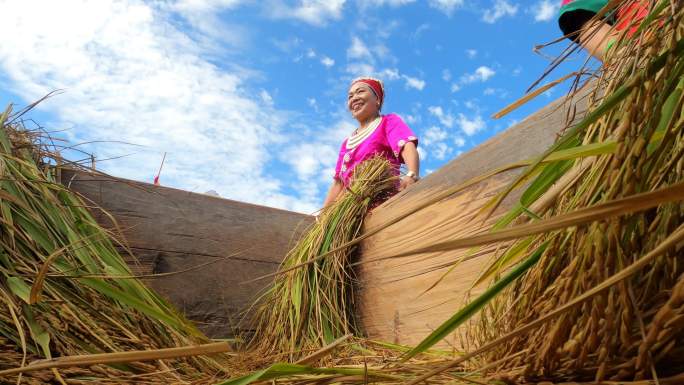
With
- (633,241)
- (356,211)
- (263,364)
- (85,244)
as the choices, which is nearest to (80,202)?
(85,244)

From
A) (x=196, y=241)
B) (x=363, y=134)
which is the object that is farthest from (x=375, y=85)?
Answer: (x=196, y=241)

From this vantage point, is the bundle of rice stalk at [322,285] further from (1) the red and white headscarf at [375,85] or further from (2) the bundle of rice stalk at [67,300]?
(1) the red and white headscarf at [375,85]

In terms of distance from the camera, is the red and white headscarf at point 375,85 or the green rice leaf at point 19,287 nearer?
the green rice leaf at point 19,287

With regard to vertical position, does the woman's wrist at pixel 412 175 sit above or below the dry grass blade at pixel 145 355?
above

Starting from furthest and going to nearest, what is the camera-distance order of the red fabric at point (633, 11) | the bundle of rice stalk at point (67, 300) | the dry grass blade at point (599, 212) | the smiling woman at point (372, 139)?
the smiling woman at point (372, 139)
the bundle of rice stalk at point (67, 300)
the red fabric at point (633, 11)
the dry grass blade at point (599, 212)

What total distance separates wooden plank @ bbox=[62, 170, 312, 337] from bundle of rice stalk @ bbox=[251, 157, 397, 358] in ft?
0.29

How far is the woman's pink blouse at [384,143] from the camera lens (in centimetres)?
188

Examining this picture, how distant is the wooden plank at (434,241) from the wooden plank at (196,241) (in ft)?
1.16

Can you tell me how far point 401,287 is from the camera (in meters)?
1.20

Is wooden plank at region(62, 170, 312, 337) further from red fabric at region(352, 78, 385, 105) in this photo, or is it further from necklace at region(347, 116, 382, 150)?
red fabric at region(352, 78, 385, 105)

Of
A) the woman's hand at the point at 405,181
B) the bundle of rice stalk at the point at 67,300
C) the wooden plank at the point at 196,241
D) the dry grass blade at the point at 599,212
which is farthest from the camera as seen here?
the woman's hand at the point at 405,181

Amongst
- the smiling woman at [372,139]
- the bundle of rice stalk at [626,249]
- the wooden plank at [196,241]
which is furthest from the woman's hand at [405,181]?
the bundle of rice stalk at [626,249]

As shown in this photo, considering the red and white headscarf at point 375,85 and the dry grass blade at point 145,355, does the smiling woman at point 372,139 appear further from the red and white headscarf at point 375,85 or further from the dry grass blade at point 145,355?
the dry grass blade at point 145,355

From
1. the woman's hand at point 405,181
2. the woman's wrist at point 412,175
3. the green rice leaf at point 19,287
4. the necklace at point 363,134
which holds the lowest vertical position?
the green rice leaf at point 19,287
